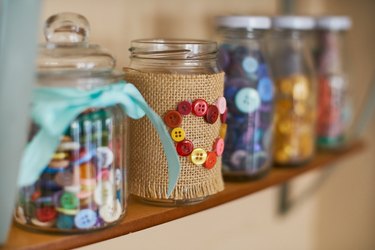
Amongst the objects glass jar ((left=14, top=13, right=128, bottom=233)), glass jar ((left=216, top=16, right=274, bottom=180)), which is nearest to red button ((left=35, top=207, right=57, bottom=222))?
glass jar ((left=14, top=13, right=128, bottom=233))

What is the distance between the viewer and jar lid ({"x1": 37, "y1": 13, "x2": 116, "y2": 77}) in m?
0.46

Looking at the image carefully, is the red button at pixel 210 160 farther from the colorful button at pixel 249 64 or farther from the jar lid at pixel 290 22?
the jar lid at pixel 290 22

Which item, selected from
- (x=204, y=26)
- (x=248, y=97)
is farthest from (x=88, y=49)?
(x=204, y=26)

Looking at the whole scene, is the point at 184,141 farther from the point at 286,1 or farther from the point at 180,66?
the point at 286,1

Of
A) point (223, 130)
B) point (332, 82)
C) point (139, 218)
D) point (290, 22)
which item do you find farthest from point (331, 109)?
point (139, 218)

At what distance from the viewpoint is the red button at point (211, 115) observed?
21.1 inches

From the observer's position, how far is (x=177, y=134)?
0.53 metres

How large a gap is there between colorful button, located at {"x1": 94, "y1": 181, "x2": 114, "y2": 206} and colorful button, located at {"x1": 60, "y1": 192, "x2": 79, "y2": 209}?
0.02m

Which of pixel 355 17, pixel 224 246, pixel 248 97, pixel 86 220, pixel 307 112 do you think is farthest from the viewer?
pixel 355 17

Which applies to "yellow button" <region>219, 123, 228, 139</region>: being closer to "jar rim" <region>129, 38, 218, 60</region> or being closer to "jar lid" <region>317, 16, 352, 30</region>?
"jar rim" <region>129, 38, 218, 60</region>

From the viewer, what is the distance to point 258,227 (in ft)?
3.12

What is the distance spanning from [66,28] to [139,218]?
0.59ft

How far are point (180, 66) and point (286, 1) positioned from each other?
1.44 ft

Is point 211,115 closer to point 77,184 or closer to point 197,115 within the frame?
point 197,115
